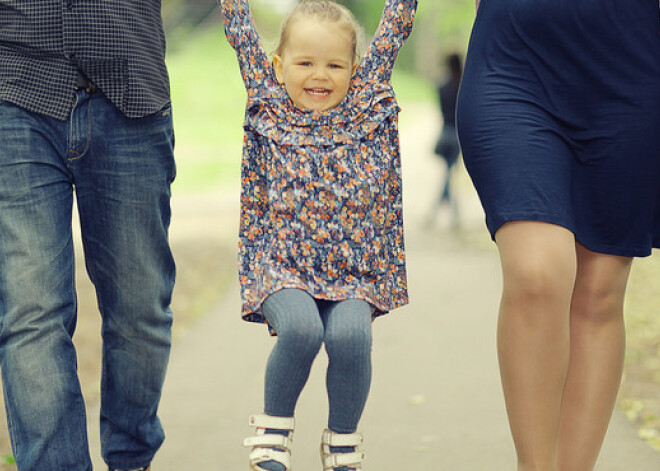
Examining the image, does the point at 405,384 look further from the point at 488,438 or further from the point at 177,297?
the point at 177,297

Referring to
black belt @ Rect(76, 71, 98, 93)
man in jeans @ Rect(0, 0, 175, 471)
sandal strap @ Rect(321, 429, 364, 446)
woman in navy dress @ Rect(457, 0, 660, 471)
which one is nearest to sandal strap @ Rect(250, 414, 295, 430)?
sandal strap @ Rect(321, 429, 364, 446)

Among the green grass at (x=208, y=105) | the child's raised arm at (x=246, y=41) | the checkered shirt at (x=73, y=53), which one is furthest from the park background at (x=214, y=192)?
the checkered shirt at (x=73, y=53)

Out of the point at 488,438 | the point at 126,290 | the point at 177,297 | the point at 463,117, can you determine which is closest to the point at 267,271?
the point at 126,290

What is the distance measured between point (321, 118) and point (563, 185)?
2.68 ft

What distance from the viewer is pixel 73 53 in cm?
330

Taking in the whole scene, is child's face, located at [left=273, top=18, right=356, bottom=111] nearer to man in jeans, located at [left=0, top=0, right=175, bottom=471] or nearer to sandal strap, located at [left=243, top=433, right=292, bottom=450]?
man in jeans, located at [left=0, top=0, right=175, bottom=471]

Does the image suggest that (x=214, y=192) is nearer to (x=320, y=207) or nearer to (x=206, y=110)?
(x=320, y=207)

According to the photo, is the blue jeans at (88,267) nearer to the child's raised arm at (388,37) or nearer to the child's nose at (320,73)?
the child's nose at (320,73)

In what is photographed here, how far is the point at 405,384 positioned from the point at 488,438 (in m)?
1.12

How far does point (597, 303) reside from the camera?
3297 mm

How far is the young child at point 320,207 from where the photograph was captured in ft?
10.7

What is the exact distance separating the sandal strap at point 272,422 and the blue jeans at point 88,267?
20.5 inches

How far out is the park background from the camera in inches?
243

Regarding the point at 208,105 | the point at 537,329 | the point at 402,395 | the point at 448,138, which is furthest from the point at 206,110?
the point at 537,329
